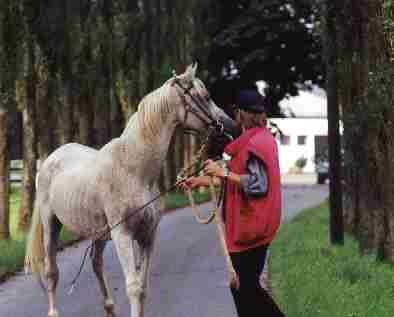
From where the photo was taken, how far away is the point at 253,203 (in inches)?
258

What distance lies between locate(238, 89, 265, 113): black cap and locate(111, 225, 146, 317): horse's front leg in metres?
1.86

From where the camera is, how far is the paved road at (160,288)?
10406 millimetres

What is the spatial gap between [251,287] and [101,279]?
129 inches

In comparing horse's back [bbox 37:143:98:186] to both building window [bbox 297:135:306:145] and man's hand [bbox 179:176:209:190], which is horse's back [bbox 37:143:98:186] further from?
building window [bbox 297:135:306:145]

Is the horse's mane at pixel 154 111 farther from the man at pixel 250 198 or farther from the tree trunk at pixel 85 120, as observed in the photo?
the tree trunk at pixel 85 120

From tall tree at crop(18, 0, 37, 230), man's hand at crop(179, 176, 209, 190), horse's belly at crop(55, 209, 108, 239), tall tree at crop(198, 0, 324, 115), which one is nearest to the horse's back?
horse's belly at crop(55, 209, 108, 239)

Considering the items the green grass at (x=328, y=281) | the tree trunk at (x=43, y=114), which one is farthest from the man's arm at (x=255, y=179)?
the tree trunk at (x=43, y=114)

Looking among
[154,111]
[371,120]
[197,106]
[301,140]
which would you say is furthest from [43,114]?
[301,140]

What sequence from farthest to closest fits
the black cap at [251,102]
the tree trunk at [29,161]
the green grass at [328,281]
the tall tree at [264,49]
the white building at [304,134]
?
the white building at [304,134], the tall tree at [264,49], the tree trunk at [29,161], the green grass at [328,281], the black cap at [251,102]

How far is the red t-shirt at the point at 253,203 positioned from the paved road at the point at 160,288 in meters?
3.57

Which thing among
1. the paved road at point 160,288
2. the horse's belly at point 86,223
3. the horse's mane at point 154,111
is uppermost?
the horse's mane at point 154,111

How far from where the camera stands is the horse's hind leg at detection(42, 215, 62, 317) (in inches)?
381

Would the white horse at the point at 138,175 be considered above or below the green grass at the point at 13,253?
above

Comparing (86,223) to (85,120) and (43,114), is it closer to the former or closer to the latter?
(43,114)
